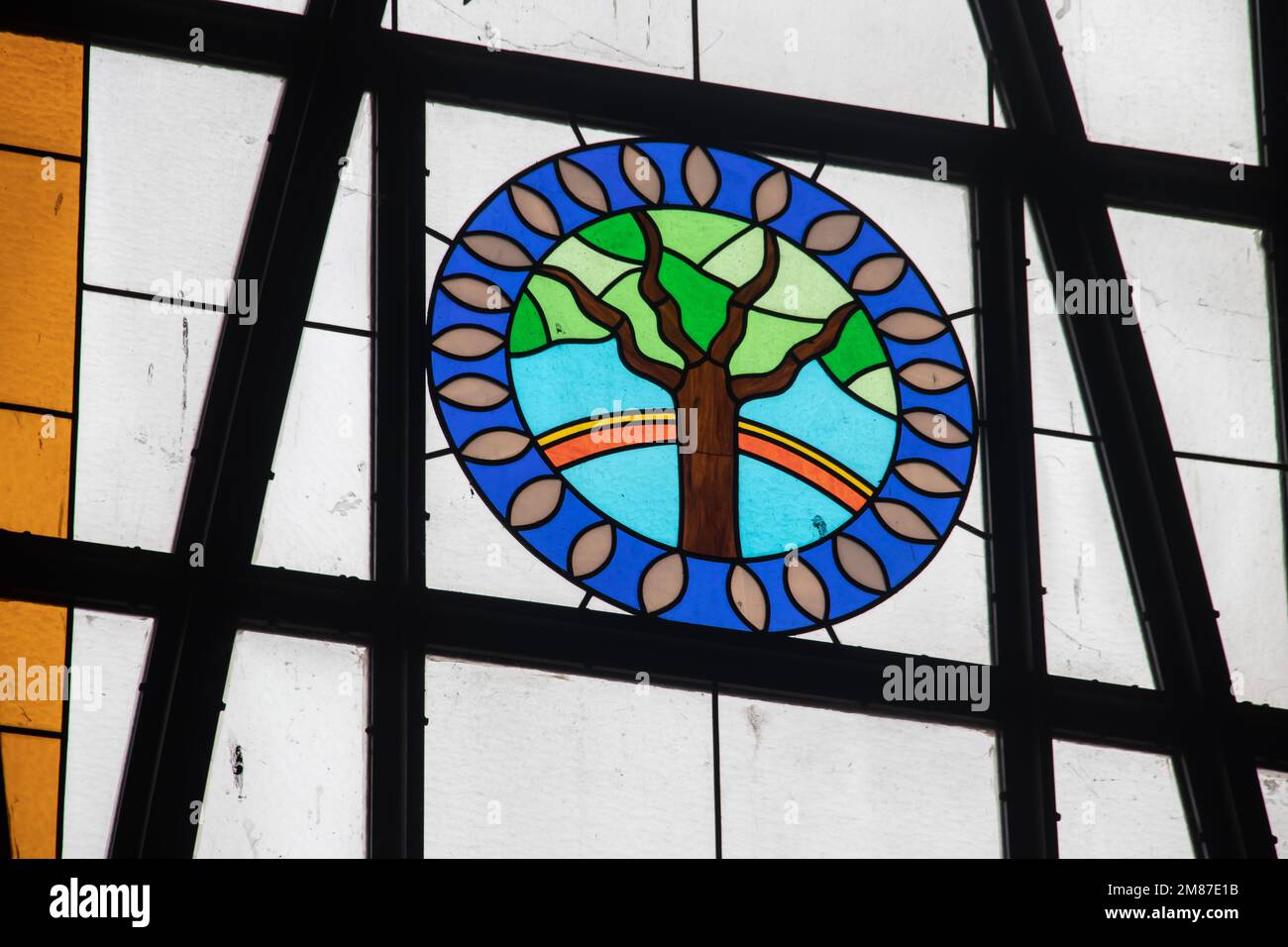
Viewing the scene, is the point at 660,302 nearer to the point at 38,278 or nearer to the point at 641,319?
the point at 641,319

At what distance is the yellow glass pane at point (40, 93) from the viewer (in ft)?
26.9

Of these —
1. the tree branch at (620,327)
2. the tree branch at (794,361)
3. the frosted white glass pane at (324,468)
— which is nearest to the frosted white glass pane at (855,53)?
the tree branch at (794,361)

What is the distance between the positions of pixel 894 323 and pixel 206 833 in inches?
119

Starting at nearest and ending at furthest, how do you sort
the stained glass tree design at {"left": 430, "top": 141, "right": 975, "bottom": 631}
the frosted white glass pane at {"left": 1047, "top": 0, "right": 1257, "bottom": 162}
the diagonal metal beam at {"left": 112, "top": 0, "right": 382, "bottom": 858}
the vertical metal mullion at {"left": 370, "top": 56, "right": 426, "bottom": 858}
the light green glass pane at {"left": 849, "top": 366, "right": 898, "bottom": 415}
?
1. the diagonal metal beam at {"left": 112, "top": 0, "right": 382, "bottom": 858}
2. the vertical metal mullion at {"left": 370, "top": 56, "right": 426, "bottom": 858}
3. the stained glass tree design at {"left": 430, "top": 141, "right": 975, "bottom": 631}
4. the light green glass pane at {"left": 849, "top": 366, "right": 898, "bottom": 415}
5. the frosted white glass pane at {"left": 1047, "top": 0, "right": 1257, "bottom": 162}

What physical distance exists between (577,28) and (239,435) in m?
2.12

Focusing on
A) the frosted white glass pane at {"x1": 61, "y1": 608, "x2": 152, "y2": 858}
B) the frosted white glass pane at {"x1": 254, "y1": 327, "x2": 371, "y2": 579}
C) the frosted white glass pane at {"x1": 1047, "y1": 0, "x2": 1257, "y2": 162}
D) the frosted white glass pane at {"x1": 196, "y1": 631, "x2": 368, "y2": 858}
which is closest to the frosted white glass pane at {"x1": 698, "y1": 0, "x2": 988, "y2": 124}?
the frosted white glass pane at {"x1": 1047, "y1": 0, "x2": 1257, "y2": 162}

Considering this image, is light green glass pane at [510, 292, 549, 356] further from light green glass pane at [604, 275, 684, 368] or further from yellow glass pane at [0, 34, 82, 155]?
yellow glass pane at [0, 34, 82, 155]

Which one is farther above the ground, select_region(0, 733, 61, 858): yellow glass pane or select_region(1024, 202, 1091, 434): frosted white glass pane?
select_region(1024, 202, 1091, 434): frosted white glass pane

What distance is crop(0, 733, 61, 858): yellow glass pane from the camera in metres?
7.37

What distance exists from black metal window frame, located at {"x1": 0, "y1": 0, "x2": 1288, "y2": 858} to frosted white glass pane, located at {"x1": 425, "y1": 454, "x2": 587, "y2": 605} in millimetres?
71

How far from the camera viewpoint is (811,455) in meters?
8.54

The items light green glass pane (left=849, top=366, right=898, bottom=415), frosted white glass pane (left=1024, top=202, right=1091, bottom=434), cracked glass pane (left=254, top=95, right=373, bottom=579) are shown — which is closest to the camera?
cracked glass pane (left=254, top=95, right=373, bottom=579)

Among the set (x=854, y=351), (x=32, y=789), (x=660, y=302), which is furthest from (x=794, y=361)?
(x=32, y=789)
